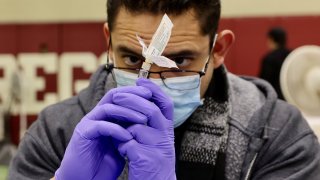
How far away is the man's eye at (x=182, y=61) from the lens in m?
1.26

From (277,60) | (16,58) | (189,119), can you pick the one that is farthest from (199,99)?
(16,58)

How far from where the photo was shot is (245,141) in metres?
1.39

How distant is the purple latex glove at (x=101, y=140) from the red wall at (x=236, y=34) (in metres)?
4.42

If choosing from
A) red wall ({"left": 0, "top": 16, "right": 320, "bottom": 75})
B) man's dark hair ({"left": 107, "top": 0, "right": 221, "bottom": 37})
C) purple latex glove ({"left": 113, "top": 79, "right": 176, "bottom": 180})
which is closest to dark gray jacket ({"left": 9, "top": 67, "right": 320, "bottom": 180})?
man's dark hair ({"left": 107, "top": 0, "right": 221, "bottom": 37})

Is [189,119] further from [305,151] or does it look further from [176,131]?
[305,151]

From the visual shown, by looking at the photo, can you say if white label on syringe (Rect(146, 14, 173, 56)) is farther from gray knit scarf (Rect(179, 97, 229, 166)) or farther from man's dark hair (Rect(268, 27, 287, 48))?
man's dark hair (Rect(268, 27, 287, 48))

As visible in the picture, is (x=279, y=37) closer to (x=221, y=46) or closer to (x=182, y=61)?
(x=221, y=46)

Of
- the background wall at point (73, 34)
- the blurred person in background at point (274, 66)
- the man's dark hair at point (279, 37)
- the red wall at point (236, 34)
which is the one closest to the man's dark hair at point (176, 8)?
the blurred person in background at point (274, 66)

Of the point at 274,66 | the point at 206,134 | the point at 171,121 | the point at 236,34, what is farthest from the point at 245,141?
the point at 236,34

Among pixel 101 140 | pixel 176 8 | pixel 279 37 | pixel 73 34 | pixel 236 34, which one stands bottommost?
pixel 73 34

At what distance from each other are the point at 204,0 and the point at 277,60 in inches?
129

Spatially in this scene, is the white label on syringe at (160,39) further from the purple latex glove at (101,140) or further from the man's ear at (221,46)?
the man's ear at (221,46)

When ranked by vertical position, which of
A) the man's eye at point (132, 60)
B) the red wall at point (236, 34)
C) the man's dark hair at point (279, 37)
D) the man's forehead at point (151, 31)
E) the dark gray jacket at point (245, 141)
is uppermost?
the man's forehead at point (151, 31)

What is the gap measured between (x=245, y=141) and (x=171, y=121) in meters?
0.35
